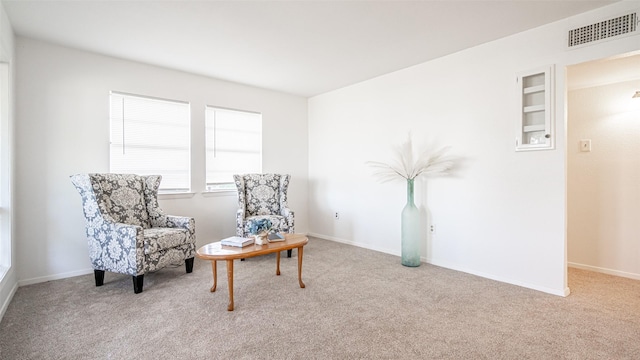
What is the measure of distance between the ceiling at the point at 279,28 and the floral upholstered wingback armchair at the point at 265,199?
156 centimetres

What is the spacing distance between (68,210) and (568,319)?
15.5 feet

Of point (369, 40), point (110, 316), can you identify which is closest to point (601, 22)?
point (369, 40)

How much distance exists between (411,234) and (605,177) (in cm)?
223

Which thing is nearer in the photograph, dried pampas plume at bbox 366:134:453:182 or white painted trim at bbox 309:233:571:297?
white painted trim at bbox 309:233:571:297

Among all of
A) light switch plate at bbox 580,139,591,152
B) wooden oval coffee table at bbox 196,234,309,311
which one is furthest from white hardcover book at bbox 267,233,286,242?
light switch plate at bbox 580,139,591,152

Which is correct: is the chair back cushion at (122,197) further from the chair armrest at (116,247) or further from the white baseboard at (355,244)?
the white baseboard at (355,244)

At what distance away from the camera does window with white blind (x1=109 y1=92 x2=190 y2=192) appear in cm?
372

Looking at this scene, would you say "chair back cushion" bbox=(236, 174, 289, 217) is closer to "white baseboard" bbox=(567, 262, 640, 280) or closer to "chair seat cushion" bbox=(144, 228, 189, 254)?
"chair seat cushion" bbox=(144, 228, 189, 254)

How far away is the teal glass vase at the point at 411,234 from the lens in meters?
3.63

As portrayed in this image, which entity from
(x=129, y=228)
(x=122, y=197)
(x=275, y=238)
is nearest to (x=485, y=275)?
(x=275, y=238)

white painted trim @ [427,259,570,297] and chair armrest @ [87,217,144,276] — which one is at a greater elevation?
chair armrest @ [87,217,144,276]

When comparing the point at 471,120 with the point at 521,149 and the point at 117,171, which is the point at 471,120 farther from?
the point at 117,171

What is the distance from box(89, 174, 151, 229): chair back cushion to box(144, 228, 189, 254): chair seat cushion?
0.37 meters

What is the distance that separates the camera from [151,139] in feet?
13.1
